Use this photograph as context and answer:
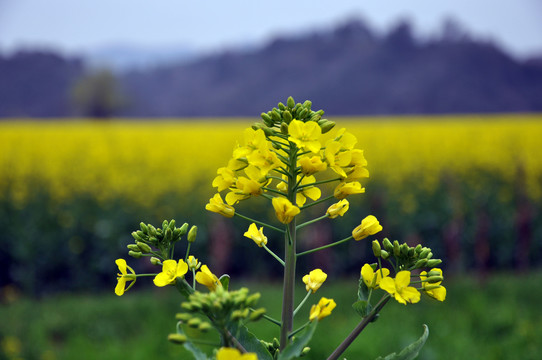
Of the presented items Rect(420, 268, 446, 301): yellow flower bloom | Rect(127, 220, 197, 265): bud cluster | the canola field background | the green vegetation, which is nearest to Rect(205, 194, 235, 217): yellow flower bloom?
Rect(127, 220, 197, 265): bud cluster

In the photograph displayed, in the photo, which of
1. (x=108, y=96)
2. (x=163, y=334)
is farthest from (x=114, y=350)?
(x=108, y=96)

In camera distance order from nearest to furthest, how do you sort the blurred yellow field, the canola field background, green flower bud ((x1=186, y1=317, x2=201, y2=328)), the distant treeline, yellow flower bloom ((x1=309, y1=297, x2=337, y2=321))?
1. green flower bud ((x1=186, y1=317, x2=201, y2=328))
2. yellow flower bloom ((x1=309, y1=297, x2=337, y2=321))
3. the canola field background
4. the blurred yellow field
5. the distant treeline

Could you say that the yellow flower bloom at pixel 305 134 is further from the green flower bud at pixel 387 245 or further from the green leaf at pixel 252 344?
the green leaf at pixel 252 344

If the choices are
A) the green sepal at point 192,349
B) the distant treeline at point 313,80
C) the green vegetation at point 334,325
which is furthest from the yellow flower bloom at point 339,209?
the distant treeline at point 313,80

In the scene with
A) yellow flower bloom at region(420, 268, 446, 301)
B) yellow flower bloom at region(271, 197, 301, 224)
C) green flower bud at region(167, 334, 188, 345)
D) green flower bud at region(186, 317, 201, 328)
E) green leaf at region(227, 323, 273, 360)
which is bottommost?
green leaf at region(227, 323, 273, 360)

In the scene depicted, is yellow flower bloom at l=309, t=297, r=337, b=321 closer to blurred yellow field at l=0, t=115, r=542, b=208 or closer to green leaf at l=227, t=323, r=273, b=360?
green leaf at l=227, t=323, r=273, b=360

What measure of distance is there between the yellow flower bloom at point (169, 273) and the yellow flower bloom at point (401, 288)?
0.35 metres

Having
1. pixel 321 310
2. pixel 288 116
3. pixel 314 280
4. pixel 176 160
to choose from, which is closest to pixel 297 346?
pixel 321 310

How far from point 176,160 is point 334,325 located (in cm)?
539

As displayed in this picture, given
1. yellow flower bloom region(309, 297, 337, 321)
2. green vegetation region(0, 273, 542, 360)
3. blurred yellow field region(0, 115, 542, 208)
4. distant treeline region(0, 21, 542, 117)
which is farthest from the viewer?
distant treeline region(0, 21, 542, 117)

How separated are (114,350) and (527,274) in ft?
17.0

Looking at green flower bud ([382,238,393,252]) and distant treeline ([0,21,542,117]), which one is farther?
distant treeline ([0,21,542,117])

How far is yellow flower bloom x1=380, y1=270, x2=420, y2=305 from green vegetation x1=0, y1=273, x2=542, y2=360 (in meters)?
2.99

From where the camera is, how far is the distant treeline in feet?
162
